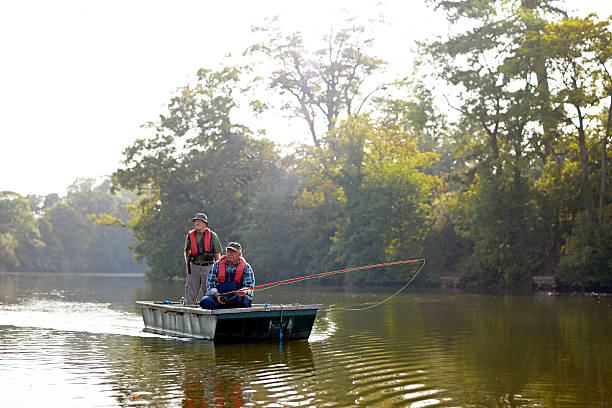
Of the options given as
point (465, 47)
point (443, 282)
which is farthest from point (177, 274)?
point (465, 47)

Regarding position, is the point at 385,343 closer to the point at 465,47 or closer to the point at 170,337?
the point at 170,337

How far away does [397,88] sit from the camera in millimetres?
62312

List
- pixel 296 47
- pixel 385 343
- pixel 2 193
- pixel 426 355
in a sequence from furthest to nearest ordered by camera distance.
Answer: pixel 2 193
pixel 296 47
pixel 385 343
pixel 426 355

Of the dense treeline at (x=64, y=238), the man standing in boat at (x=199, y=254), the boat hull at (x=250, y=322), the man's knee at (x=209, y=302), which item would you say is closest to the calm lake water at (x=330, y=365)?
the boat hull at (x=250, y=322)

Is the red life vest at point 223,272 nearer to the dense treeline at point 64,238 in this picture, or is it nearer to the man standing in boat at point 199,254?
the man standing in boat at point 199,254

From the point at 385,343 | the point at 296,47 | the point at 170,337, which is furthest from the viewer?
the point at 296,47

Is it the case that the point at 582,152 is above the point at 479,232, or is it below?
above

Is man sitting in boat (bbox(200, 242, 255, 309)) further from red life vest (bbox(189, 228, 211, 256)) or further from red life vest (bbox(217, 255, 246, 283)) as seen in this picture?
red life vest (bbox(189, 228, 211, 256))

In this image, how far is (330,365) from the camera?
487 inches

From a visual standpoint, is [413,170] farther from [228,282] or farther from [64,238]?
[64,238]

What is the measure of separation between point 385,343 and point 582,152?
26.3 meters

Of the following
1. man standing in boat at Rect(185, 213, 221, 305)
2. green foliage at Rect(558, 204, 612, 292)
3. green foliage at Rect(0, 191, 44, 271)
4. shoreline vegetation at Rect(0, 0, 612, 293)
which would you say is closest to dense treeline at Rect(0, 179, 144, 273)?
green foliage at Rect(0, 191, 44, 271)

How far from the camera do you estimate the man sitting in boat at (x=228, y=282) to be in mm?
15281

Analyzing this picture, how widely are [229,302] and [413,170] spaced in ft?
118
